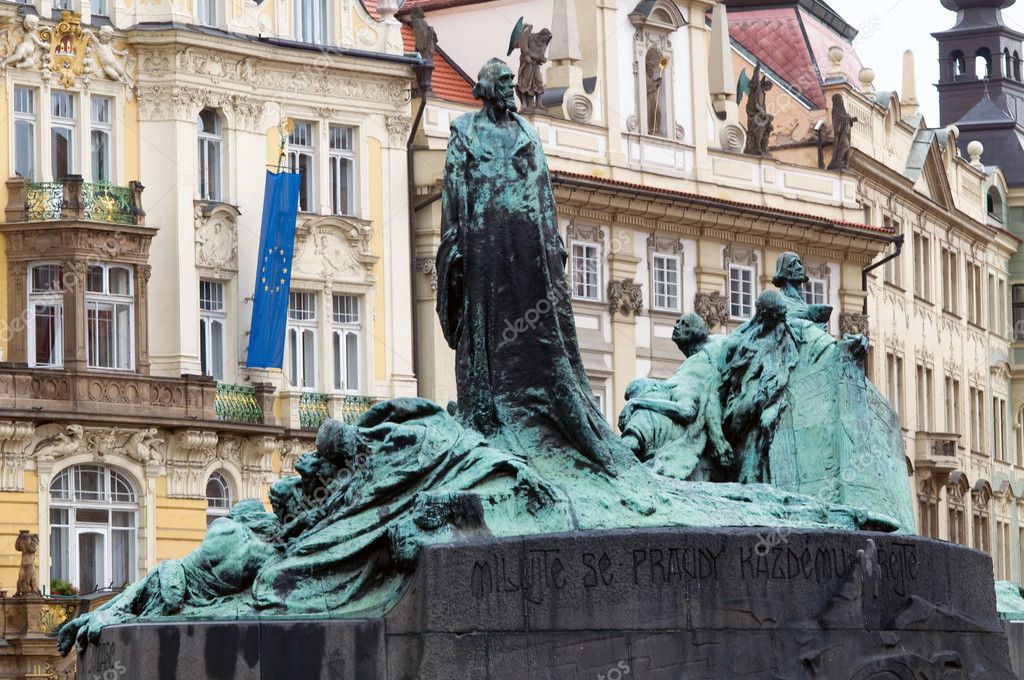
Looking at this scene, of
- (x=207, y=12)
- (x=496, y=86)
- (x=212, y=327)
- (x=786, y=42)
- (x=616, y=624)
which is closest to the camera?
(x=616, y=624)

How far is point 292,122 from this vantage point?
1594 inches

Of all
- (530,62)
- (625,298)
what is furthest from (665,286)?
(530,62)

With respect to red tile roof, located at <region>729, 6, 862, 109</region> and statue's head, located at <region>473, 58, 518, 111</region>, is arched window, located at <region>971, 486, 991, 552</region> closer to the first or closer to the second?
red tile roof, located at <region>729, 6, 862, 109</region>

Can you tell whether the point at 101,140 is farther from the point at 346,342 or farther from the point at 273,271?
the point at 346,342

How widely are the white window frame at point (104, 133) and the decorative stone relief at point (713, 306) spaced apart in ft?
35.3

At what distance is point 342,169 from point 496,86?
2629cm

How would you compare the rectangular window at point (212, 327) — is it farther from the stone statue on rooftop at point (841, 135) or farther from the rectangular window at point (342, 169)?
the stone statue on rooftop at point (841, 135)

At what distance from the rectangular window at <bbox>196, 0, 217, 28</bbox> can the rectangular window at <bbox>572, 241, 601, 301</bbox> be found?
23.2ft

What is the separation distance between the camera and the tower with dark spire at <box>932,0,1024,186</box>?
65000 millimetres

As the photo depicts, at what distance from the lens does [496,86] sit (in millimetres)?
15156

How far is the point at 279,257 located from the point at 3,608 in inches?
242

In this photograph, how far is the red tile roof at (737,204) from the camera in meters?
44.0

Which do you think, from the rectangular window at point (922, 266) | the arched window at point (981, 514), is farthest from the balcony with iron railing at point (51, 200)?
the arched window at point (981, 514)

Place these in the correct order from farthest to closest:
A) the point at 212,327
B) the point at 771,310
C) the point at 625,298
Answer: the point at 625,298, the point at 212,327, the point at 771,310
